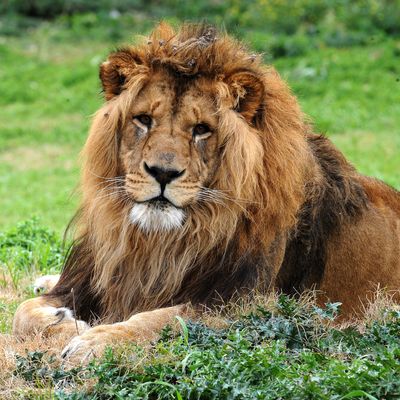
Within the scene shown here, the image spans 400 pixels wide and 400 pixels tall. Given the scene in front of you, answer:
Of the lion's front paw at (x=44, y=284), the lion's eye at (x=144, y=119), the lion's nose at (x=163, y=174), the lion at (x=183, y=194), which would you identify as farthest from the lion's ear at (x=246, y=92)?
the lion's front paw at (x=44, y=284)

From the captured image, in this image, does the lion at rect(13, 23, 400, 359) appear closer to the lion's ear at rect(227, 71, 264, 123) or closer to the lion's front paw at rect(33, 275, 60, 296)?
the lion's ear at rect(227, 71, 264, 123)

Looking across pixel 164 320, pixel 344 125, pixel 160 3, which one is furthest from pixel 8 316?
pixel 160 3

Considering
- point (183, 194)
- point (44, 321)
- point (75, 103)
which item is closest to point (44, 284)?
point (44, 321)

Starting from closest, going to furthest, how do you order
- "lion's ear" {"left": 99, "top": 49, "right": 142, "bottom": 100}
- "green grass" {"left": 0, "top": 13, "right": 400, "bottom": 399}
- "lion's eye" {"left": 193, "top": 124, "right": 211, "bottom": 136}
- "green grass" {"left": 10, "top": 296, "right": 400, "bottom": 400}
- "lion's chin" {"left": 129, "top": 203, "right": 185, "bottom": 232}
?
"green grass" {"left": 10, "top": 296, "right": 400, "bottom": 400} → "green grass" {"left": 0, "top": 13, "right": 400, "bottom": 399} → "lion's chin" {"left": 129, "top": 203, "right": 185, "bottom": 232} → "lion's eye" {"left": 193, "top": 124, "right": 211, "bottom": 136} → "lion's ear" {"left": 99, "top": 49, "right": 142, "bottom": 100}

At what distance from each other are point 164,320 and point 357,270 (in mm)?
1197

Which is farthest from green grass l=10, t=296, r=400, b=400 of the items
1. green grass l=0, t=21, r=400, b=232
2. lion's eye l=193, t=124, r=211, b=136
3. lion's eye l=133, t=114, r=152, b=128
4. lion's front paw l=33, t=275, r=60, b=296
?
green grass l=0, t=21, r=400, b=232

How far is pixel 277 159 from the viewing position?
4887mm

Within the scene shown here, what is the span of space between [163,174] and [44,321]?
0.95m

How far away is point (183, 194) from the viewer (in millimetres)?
4598

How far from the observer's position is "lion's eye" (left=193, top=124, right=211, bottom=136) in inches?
187

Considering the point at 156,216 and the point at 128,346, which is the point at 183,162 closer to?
the point at 156,216

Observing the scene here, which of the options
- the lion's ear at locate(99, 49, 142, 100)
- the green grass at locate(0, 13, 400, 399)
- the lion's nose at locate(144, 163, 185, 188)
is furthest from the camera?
the lion's ear at locate(99, 49, 142, 100)

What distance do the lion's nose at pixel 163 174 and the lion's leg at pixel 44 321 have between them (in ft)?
2.62

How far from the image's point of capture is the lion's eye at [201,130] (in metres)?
4.76
